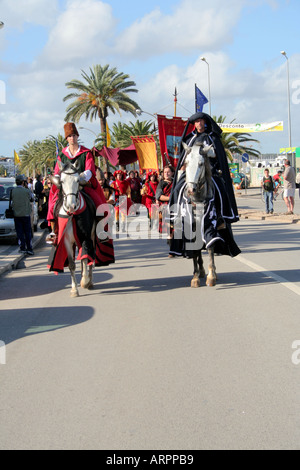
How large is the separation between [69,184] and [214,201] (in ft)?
7.40

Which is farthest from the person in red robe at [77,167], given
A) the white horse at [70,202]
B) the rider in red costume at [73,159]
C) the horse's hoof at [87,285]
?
the horse's hoof at [87,285]

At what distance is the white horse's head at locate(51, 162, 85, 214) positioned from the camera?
8.76 m

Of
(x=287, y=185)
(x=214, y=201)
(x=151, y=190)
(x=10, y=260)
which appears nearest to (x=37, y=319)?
(x=214, y=201)

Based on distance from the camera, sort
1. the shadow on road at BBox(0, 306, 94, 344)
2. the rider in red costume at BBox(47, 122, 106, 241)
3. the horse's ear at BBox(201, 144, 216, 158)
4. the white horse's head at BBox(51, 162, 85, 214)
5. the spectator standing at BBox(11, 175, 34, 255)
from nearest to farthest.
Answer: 1. the shadow on road at BBox(0, 306, 94, 344)
2. the white horse's head at BBox(51, 162, 85, 214)
3. the horse's ear at BBox(201, 144, 216, 158)
4. the rider in red costume at BBox(47, 122, 106, 241)
5. the spectator standing at BBox(11, 175, 34, 255)

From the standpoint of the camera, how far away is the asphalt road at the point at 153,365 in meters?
4.06

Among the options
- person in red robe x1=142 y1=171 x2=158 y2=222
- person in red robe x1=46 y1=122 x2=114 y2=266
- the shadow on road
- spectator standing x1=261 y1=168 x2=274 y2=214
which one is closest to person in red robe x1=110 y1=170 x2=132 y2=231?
person in red robe x1=142 y1=171 x2=158 y2=222

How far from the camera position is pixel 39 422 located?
4.29 metres

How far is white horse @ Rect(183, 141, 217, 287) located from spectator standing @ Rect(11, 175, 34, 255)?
6460mm

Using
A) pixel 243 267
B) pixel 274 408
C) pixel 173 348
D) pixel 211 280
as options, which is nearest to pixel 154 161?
pixel 243 267

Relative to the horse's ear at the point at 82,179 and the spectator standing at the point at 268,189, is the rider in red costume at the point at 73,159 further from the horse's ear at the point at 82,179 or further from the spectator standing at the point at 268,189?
the spectator standing at the point at 268,189

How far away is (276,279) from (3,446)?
6787 mm

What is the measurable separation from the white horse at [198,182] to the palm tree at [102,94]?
3619cm

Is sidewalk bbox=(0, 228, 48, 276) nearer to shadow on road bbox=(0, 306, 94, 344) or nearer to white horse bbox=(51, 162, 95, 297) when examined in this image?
white horse bbox=(51, 162, 95, 297)

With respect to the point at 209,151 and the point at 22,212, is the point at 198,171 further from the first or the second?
the point at 22,212
